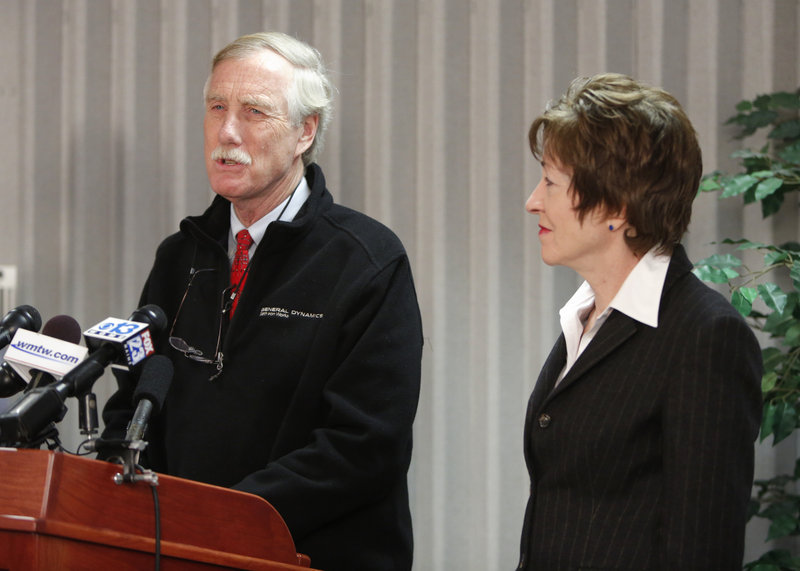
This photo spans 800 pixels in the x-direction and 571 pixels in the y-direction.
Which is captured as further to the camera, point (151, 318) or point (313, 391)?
point (313, 391)

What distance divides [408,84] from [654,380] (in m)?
2.00

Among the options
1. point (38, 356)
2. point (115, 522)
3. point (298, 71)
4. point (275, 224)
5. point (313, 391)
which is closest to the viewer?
point (115, 522)

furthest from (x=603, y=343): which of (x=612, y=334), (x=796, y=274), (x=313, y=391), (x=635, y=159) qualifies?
(x=796, y=274)

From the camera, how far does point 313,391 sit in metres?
1.89

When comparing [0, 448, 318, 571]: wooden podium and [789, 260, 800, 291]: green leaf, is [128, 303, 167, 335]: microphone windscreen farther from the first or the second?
[789, 260, 800, 291]: green leaf

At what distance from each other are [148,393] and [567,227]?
2.35 ft

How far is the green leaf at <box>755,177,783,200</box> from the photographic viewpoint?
8.79 ft

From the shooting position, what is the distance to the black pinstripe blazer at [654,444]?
1.31 m

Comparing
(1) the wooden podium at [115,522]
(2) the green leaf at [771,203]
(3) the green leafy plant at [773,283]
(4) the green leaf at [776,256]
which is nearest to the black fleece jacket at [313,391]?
(1) the wooden podium at [115,522]

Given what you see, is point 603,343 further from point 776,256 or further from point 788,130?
point 788,130

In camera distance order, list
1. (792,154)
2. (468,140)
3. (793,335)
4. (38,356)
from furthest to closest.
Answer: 1. (468,140)
2. (792,154)
3. (793,335)
4. (38,356)

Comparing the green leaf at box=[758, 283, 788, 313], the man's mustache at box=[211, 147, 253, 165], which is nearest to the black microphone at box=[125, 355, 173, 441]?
the man's mustache at box=[211, 147, 253, 165]

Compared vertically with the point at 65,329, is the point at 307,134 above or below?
above

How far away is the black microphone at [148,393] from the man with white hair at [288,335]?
1.57ft
